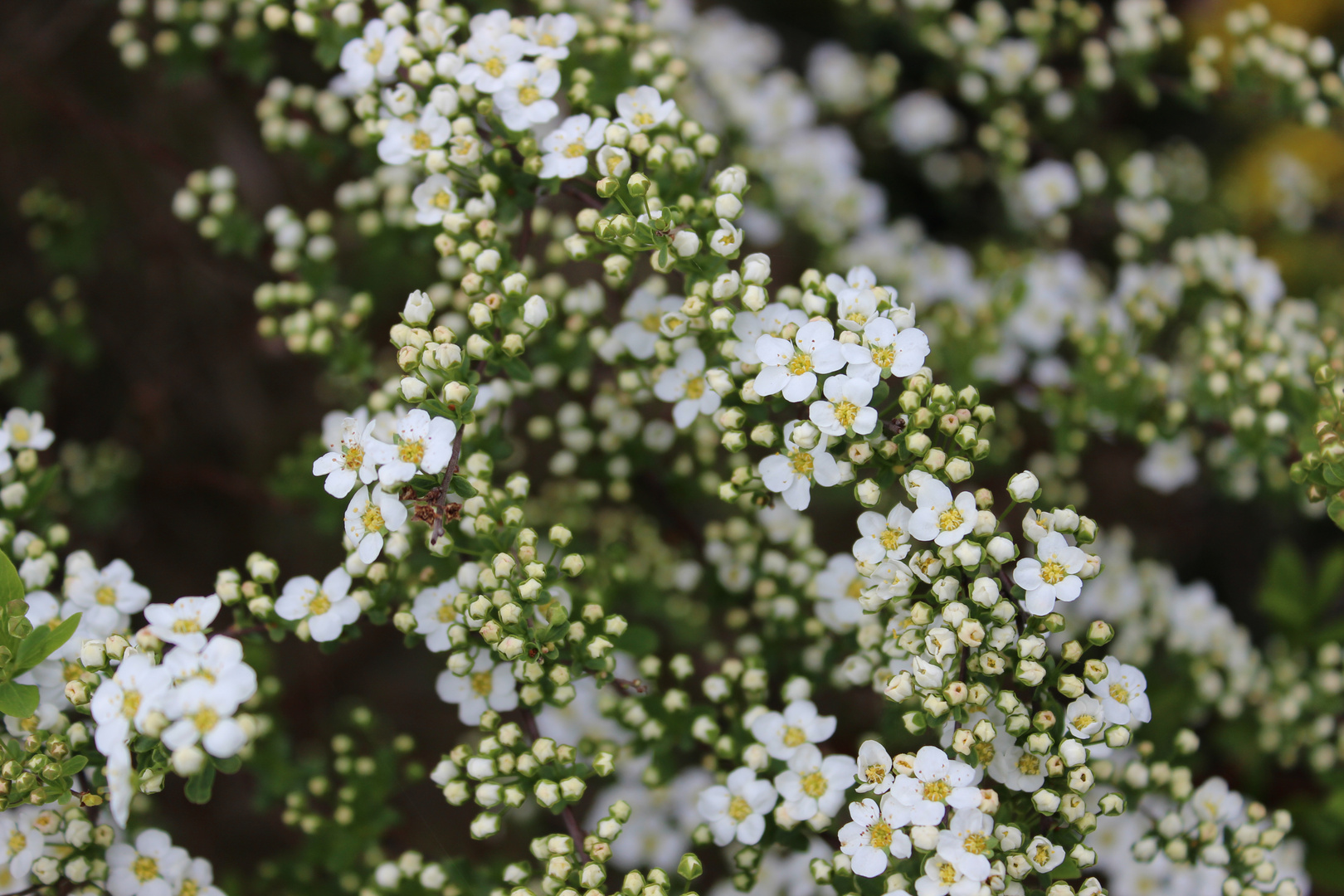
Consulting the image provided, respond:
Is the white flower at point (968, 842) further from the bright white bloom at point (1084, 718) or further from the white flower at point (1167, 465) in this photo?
the white flower at point (1167, 465)

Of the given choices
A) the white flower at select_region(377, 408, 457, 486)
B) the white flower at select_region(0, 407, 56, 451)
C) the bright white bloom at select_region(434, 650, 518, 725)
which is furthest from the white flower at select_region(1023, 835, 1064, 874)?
the white flower at select_region(0, 407, 56, 451)

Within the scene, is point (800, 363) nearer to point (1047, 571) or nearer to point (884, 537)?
point (884, 537)

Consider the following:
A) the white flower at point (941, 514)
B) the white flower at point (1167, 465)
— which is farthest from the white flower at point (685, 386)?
the white flower at point (1167, 465)

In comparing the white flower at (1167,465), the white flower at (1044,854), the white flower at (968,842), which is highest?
the white flower at (1167,465)

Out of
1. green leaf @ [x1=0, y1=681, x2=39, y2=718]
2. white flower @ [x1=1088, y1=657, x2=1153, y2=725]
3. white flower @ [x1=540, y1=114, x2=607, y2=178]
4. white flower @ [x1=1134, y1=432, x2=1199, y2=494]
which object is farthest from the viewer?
white flower @ [x1=1134, y1=432, x2=1199, y2=494]

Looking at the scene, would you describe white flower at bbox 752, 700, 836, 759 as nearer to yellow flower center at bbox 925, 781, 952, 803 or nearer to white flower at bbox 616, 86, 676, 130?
yellow flower center at bbox 925, 781, 952, 803

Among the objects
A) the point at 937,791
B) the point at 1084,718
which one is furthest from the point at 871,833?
the point at 1084,718
